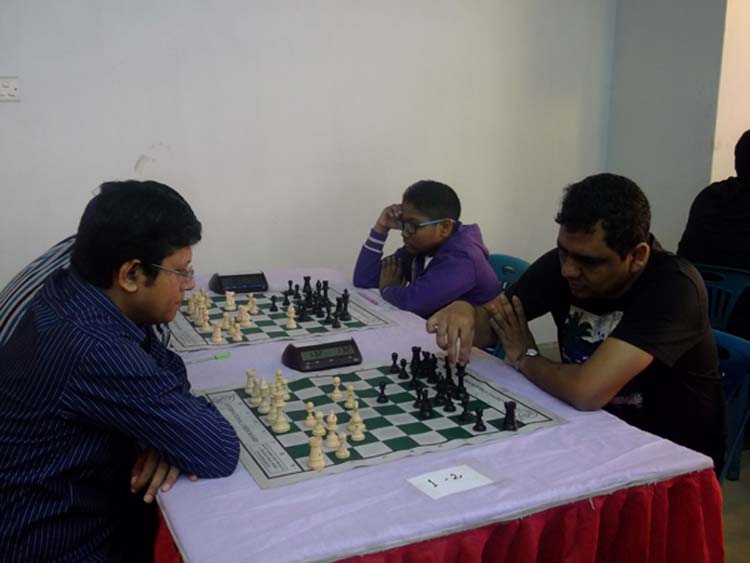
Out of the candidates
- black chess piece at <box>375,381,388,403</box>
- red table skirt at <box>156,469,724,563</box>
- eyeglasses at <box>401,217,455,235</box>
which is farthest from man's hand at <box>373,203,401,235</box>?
red table skirt at <box>156,469,724,563</box>

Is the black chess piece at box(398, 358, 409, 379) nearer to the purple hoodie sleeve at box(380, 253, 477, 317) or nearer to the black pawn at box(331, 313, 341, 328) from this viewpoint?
the black pawn at box(331, 313, 341, 328)

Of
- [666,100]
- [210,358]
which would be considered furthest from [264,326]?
[666,100]

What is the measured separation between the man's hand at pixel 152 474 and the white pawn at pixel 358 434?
0.36 metres

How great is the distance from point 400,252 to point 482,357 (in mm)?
1301

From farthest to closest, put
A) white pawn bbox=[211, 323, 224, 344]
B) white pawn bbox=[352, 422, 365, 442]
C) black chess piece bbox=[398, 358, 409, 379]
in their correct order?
white pawn bbox=[211, 323, 224, 344] → black chess piece bbox=[398, 358, 409, 379] → white pawn bbox=[352, 422, 365, 442]

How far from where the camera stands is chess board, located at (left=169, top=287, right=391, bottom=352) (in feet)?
7.84

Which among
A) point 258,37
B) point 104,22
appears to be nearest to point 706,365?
point 258,37

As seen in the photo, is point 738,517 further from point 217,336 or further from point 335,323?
point 217,336

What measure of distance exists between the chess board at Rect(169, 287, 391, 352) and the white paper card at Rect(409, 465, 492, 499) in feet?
3.51

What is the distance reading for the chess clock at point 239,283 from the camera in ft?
10.1

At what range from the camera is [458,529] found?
1319 millimetres

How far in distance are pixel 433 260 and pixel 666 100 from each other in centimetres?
227

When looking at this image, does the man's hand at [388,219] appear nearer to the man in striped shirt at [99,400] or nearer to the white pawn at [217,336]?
the white pawn at [217,336]

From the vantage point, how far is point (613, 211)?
189cm
